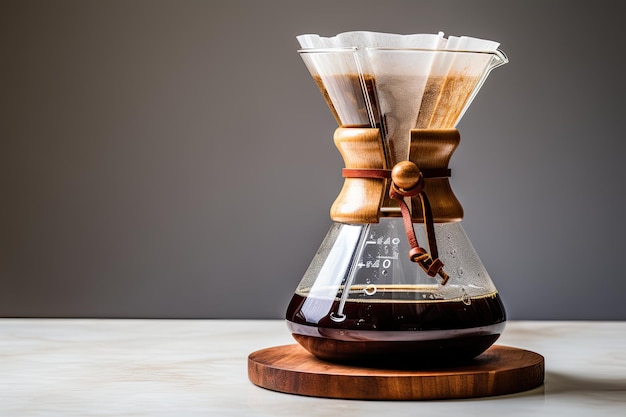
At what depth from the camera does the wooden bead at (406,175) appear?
773 mm

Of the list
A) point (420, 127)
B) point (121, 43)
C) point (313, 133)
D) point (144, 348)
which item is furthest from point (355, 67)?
point (121, 43)

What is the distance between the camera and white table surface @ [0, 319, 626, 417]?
0.73m

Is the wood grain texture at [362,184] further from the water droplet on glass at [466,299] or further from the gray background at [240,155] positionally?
the gray background at [240,155]

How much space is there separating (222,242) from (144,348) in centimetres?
42

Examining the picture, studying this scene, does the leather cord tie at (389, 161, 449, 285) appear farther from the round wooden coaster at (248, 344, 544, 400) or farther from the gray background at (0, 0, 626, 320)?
the gray background at (0, 0, 626, 320)

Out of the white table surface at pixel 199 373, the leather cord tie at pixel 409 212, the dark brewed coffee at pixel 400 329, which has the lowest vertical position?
the white table surface at pixel 199 373

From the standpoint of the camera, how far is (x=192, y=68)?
143 cm

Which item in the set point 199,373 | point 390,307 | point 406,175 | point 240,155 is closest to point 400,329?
point 390,307

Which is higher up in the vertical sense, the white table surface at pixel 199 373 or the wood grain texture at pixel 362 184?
the wood grain texture at pixel 362 184

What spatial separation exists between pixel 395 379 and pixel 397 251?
0.37 ft

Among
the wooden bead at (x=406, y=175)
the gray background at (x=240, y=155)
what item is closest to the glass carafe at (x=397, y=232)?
the wooden bead at (x=406, y=175)

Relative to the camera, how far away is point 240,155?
143 cm

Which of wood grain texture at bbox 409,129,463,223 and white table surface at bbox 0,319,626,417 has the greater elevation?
wood grain texture at bbox 409,129,463,223

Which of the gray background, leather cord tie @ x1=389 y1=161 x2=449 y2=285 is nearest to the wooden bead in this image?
leather cord tie @ x1=389 y1=161 x2=449 y2=285
